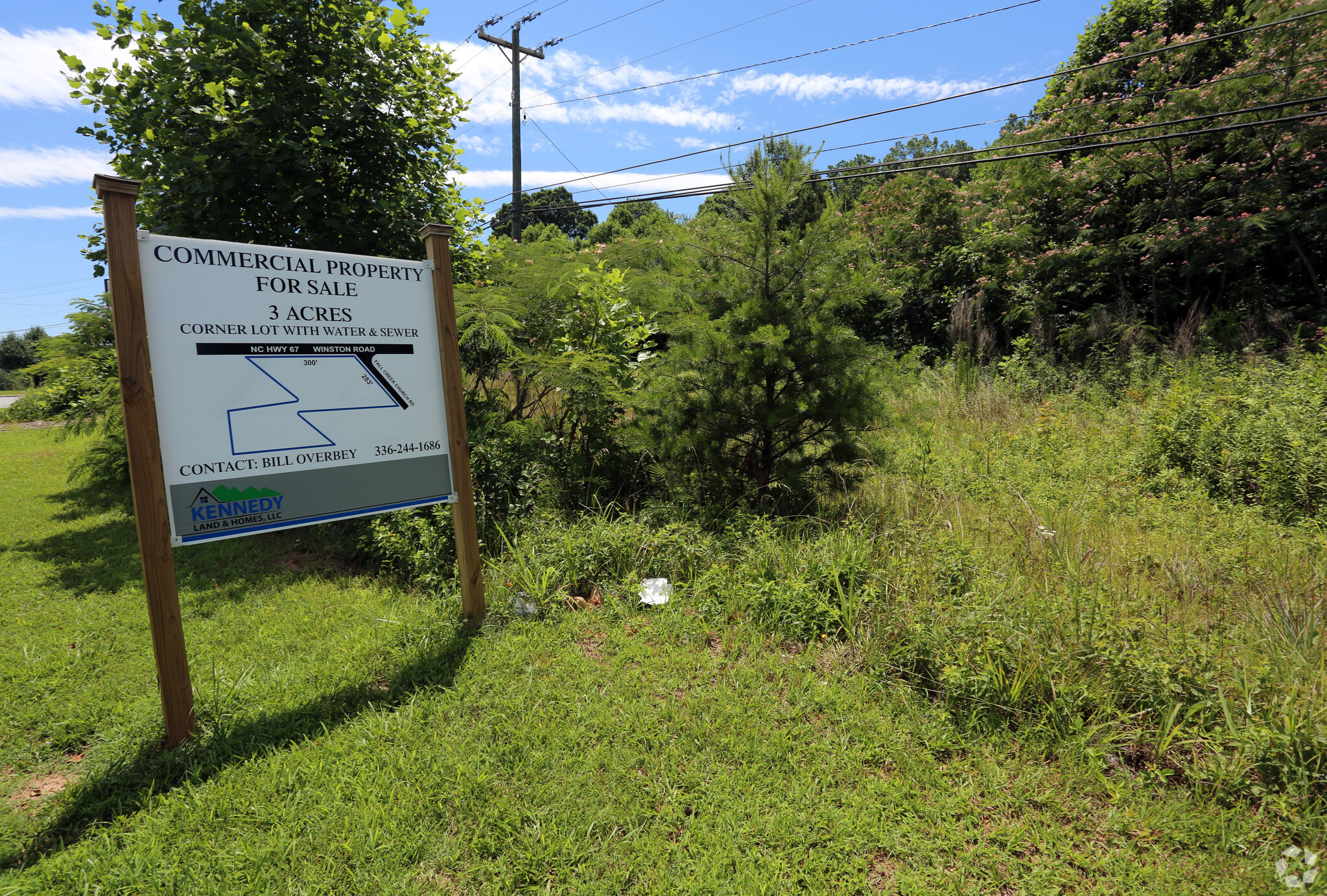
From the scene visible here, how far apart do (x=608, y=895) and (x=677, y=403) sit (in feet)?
12.8

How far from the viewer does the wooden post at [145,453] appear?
2729 mm

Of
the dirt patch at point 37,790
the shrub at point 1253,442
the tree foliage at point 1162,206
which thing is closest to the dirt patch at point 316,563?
the dirt patch at point 37,790

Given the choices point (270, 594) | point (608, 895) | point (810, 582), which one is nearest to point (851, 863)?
point (608, 895)

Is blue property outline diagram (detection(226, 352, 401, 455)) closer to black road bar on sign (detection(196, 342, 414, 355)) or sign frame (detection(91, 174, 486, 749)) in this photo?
black road bar on sign (detection(196, 342, 414, 355))

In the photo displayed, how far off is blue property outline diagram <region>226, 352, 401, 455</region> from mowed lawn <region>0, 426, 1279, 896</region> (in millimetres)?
1323

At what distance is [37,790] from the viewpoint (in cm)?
272

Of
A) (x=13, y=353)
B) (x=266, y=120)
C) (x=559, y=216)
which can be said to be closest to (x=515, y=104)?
(x=266, y=120)

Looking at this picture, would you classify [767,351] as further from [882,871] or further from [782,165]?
[882,871]

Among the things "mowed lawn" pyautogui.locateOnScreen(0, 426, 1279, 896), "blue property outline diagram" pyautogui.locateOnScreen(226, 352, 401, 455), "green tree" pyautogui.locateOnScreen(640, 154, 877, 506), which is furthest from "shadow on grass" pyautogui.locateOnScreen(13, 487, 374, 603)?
"green tree" pyautogui.locateOnScreen(640, 154, 877, 506)

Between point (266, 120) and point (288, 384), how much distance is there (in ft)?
13.6

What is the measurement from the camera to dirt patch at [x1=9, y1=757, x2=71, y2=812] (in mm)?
2607

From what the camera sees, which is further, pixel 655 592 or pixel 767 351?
pixel 767 351

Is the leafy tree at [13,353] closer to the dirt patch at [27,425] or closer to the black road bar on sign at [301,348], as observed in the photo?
the dirt patch at [27,425]

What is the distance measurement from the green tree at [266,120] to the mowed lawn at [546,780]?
162 inches
